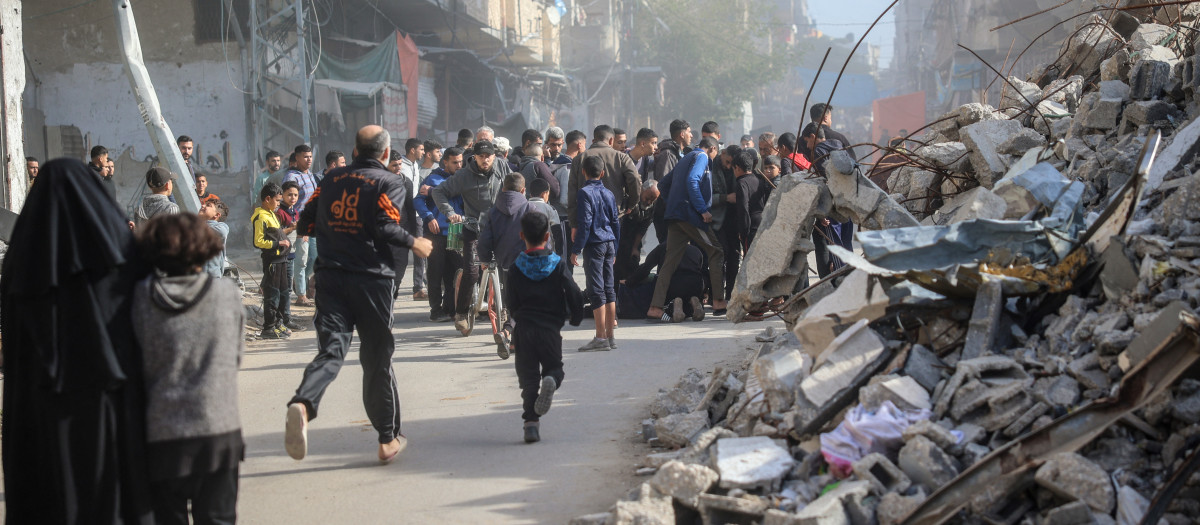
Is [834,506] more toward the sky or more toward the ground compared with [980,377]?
more toward the ground

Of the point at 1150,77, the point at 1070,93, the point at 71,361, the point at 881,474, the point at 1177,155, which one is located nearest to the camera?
the point at 71,361

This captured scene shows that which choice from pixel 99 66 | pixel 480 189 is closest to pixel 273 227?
pixel 480 189

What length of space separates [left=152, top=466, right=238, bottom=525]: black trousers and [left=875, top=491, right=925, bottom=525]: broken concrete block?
2.29m

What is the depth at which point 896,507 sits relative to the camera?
3523mm

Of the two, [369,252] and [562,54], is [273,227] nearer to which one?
[369,252]

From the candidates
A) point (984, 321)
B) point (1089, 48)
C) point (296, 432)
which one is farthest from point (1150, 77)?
point (296, 432)

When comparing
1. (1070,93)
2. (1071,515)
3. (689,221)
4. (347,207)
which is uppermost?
(1070,93)

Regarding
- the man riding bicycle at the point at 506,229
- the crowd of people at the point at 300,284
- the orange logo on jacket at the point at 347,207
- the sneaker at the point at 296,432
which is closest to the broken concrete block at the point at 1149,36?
the crowd of people at the point at 300,284

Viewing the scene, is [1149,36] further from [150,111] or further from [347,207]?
[150,111]

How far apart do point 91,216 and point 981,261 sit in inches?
147

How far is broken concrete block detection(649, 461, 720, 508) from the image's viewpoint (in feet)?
12.8

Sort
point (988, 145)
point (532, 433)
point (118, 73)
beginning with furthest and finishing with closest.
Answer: point (118, 73) < point (988, 145) < point (532, 433)

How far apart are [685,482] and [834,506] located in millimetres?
648

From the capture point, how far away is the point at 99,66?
1659cm
